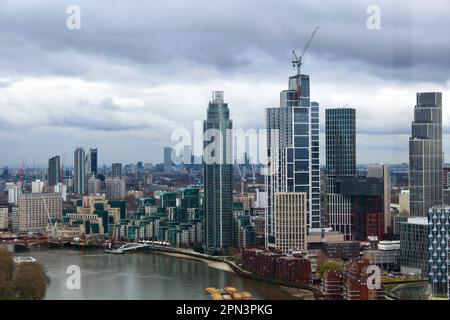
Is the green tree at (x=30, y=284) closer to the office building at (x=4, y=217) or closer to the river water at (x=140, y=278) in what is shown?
the river water at (x=140, y=278)

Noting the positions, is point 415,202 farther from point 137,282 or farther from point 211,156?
point 137,282

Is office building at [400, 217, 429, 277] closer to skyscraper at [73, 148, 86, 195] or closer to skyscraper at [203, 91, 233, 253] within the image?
skyscraper at [203, 91, 233, 253]

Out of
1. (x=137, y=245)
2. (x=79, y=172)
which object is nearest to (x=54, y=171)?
(x=79, y=172)

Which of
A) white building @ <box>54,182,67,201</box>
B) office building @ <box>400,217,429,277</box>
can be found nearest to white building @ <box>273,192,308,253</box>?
office building @ <box>400,217,429,277</box>

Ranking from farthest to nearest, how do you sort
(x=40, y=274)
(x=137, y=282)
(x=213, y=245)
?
1. (x=213, y=245)
2. (x=137, y=282)
3. (x=40, y=274)

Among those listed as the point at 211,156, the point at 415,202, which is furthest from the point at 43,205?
the point at 415,202

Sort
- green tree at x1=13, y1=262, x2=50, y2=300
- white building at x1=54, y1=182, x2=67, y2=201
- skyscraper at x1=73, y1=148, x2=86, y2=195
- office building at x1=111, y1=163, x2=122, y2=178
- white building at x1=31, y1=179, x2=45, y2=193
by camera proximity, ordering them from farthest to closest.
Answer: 1. office building at x1=111, y1=163, x2=122, y2=178
2. skyscraper at x1=73, y1=148, x2=86, y2=195
3. white building at x1=31, y1=179, x2=45, y2=193
4. white building at x1=54, y1=182, x2=67, y2=201
5. green tree at x1=13, y1=262, x2=50, y2=300
